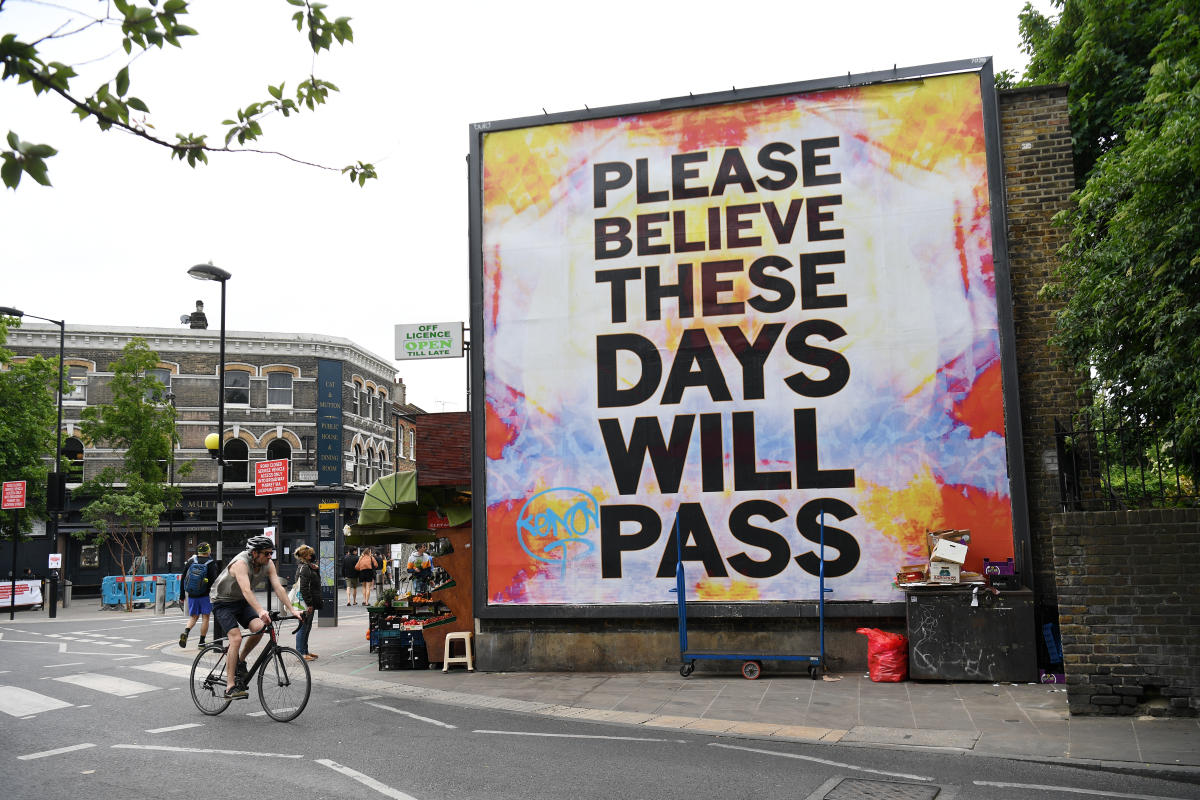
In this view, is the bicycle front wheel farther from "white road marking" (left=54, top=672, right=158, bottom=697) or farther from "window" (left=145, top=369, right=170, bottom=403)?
"window" (left=145, top=369, right=170, bottom=403)

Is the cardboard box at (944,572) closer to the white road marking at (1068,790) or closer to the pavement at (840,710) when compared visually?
the pavement at (840,710)

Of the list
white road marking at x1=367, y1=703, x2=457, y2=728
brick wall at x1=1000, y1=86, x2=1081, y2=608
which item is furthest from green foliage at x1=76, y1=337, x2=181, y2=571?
brick wall at x1=1000, y1=86, x2=1081, y2=608

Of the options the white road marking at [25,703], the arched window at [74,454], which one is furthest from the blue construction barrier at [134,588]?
the white road marking at [25,703]

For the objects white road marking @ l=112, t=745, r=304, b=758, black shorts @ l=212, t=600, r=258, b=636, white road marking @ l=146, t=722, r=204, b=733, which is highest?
black shorts @ l=212, t=600, r=258, b=636

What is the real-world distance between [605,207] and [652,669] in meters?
6.65

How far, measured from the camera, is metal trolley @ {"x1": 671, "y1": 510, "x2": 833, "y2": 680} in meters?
11.1

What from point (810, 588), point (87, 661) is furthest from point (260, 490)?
point (810, 588)

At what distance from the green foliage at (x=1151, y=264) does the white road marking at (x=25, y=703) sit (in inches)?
494

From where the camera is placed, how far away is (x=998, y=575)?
35.9 feet

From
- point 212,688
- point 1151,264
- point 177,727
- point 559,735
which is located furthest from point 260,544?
point 1151,264

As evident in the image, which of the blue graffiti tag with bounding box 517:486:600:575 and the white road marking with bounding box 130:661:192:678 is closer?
the blue graffiti tag with bounding box 517:486:600:575

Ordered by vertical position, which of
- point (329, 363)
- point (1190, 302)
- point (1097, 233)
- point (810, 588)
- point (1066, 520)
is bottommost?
point (810, 588)

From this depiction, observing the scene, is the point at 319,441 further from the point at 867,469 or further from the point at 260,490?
the point at 867,469

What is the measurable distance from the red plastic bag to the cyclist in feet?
22.8
